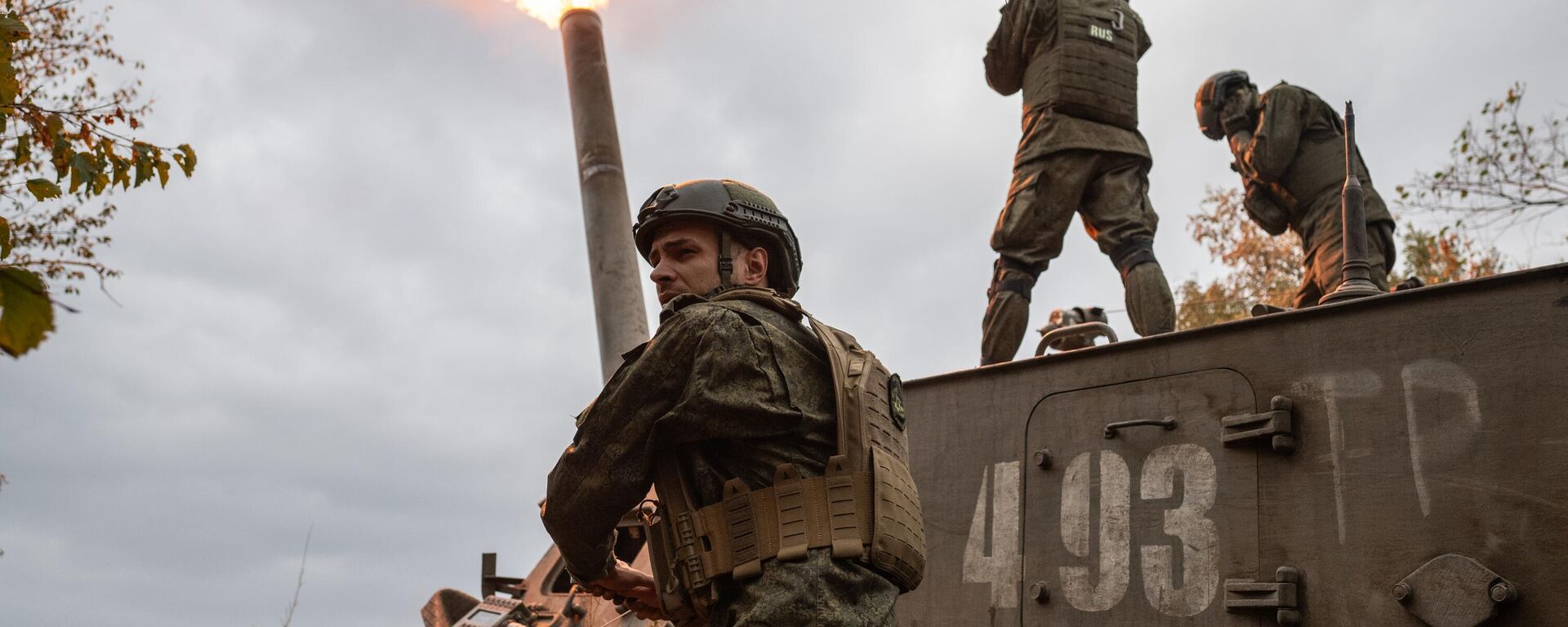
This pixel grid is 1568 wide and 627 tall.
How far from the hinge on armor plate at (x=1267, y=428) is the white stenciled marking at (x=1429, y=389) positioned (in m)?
0.35

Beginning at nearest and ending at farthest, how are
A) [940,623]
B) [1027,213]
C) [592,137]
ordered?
[940,623], [1027,213], [592,137]

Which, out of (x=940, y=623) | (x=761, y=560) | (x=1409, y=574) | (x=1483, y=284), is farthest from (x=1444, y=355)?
(x=761, y=560)

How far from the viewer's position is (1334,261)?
23.8 ft

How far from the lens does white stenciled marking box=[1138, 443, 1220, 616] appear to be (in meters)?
4.55

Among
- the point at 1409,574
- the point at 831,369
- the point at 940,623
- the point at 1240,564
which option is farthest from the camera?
the point at 940,623

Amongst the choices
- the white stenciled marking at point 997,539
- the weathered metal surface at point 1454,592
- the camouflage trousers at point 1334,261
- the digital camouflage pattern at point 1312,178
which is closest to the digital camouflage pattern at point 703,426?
the weathered metal surface at point 1454,592

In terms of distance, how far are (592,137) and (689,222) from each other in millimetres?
4259

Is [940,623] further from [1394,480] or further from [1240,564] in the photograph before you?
[1394,480]

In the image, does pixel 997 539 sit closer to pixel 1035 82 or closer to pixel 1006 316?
pixel 1006 316

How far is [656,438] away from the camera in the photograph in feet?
10.7

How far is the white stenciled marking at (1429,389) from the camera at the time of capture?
4.18 metres

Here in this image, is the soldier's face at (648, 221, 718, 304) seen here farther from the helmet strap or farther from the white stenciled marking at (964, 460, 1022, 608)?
the white stenciled marking at (964, 460, 1022, 608)

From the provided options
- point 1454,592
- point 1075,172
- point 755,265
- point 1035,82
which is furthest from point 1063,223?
point 755,265

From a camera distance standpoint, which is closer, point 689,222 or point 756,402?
point 756,402
